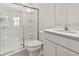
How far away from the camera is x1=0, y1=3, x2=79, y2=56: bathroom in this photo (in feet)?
4.70

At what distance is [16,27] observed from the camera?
1.77 m

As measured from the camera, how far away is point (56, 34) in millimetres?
1221

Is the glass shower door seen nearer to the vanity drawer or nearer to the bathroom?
the bathroom

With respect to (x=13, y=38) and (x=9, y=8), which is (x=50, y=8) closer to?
(x=9, y=8)

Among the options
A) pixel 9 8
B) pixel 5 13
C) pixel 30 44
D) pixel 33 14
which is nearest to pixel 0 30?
pixel 5 13

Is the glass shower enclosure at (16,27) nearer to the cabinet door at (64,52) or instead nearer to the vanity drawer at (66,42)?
the vanity drawer at (66,42)

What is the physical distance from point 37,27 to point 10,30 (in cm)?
52

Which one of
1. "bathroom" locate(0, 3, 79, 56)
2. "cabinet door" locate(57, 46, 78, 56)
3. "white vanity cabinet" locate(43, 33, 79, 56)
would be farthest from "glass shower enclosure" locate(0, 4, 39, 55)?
"cabinet door" locate(57, 46, 78, 56)

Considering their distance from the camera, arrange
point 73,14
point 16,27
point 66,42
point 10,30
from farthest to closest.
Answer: point 16,27 < point 10,30 < point 73,14 < point 66,42

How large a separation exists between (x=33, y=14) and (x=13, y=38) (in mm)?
679

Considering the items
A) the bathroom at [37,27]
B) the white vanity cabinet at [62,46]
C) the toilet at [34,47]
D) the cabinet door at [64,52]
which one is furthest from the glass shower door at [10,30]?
the cabinet door at [64,52]

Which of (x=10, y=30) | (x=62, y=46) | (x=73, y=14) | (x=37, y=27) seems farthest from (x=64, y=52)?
(x=10, y=30)

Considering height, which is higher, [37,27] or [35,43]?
[37,27]

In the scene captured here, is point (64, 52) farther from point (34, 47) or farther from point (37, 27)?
point (37, 27)
